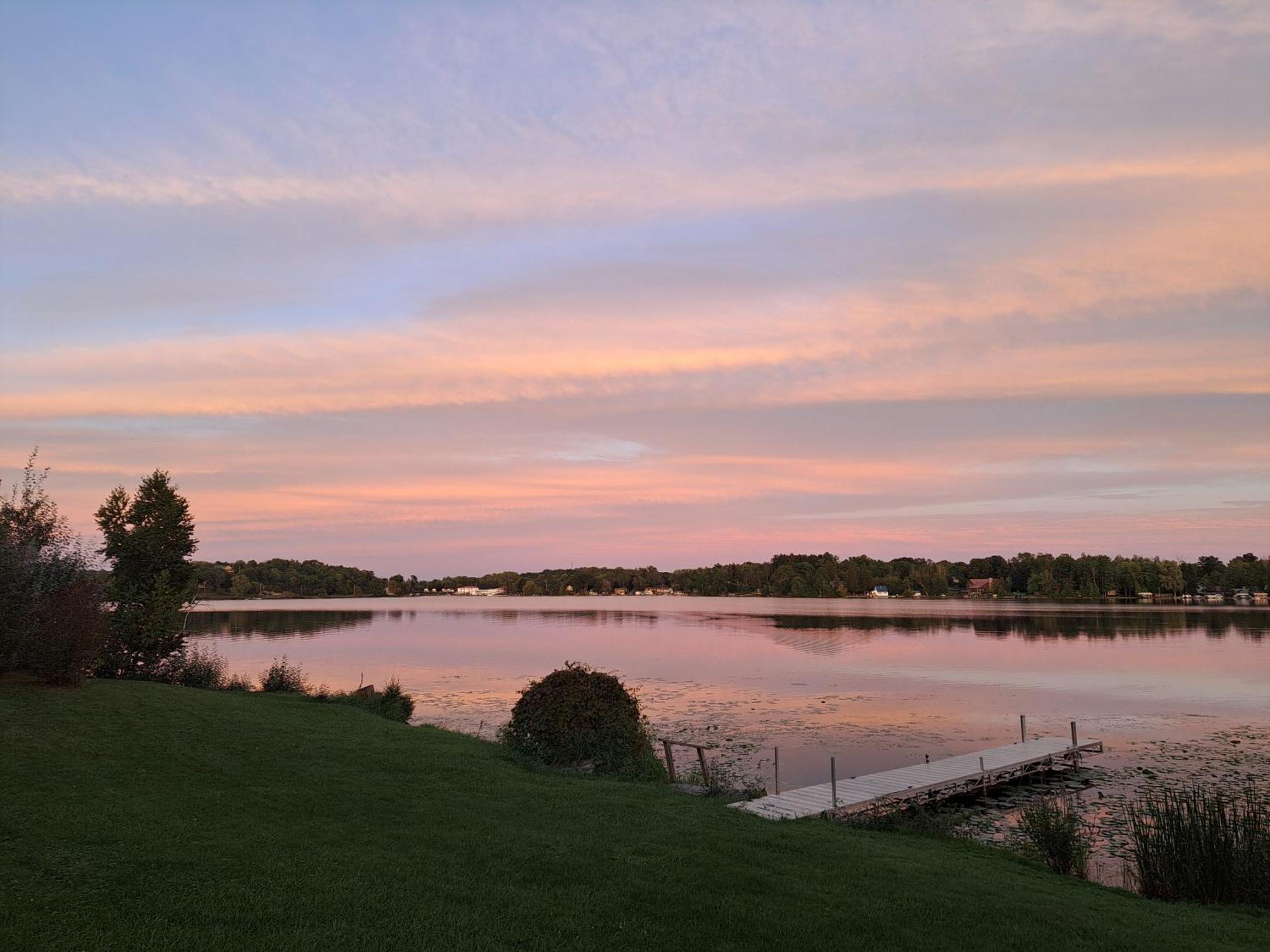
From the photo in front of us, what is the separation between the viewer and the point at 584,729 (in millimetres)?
18469

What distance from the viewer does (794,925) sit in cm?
783

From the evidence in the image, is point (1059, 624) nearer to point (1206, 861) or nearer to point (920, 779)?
point (920, 779)

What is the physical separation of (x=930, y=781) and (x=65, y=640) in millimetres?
20027

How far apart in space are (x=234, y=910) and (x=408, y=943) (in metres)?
1.63

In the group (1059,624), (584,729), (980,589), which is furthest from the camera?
(980,589)

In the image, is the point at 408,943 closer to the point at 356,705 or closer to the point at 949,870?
the point at 949,870

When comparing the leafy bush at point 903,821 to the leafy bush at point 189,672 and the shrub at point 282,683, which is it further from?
the leafy bush at point 189,672

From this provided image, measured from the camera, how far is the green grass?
705 centimetres

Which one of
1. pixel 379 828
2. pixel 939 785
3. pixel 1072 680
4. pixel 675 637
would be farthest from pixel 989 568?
pixel 379 828

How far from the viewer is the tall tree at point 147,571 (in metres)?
26.0

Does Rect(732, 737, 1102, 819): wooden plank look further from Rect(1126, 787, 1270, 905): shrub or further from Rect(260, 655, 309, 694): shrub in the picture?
Rect(260, 655, 309, 694): shrub

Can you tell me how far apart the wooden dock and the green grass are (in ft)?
9.03

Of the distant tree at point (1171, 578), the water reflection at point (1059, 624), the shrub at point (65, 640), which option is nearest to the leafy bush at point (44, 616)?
the shrub at point (65, 640)

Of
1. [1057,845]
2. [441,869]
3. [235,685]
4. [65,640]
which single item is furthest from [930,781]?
[235,685]
